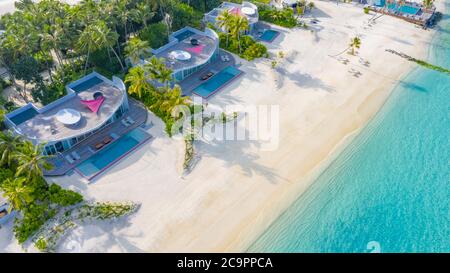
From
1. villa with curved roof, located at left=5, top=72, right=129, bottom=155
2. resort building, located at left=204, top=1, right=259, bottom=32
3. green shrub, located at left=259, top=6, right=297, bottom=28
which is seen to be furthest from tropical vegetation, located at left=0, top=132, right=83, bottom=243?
green shrub, located at left=259, top=6, right=297, bottom=28

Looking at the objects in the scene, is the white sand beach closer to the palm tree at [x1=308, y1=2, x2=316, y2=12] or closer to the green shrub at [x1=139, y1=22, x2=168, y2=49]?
the palm tree at [x1=308, y1=2, x2=316, y2=12]

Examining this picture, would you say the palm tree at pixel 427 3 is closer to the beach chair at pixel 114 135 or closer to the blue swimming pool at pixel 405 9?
the blue swimming pool at pixel 405 9

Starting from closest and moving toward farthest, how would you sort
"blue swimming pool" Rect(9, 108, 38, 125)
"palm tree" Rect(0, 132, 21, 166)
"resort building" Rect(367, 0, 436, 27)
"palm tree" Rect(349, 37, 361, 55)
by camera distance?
"palm tree" Rect(0, 132, 21, 166)
"blue swimming pool" Rect(9, 108, 38, 125)
"palm tree" Rect(349, 37, 361, 55)
"resort building" Rect(367, 0, 436, 27)

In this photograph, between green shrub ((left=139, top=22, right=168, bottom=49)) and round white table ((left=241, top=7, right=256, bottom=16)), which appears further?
round white table ((left=241, top=7, right=256, bottom=16))

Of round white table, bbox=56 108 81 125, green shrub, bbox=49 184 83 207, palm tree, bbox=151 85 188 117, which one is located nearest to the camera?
green shrub, bbox=49 184 83 207

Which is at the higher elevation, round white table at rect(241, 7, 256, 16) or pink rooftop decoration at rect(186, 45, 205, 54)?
round white table at rect(241, 7, 256, 16)

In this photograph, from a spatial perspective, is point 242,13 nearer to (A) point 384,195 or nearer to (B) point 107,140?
(B) point 107,140

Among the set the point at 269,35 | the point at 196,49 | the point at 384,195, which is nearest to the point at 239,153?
the point at 384,195

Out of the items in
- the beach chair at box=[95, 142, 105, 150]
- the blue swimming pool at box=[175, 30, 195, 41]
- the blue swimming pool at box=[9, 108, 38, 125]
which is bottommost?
the beach chair at box=[95, 142, 105, 150]
